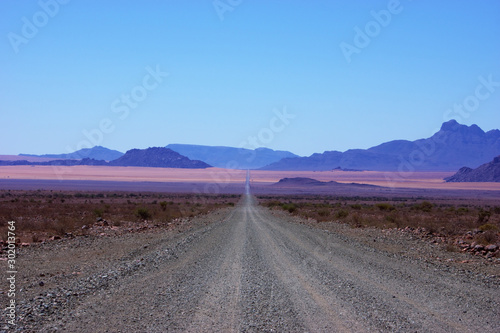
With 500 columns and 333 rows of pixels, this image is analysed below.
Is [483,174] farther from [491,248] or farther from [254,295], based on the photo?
[254,295]

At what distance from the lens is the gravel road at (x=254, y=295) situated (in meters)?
6.81

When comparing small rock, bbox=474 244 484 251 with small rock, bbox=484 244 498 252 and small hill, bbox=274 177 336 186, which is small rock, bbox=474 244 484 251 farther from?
small hill, bbox=274 177 336 186

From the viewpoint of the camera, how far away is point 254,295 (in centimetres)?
866

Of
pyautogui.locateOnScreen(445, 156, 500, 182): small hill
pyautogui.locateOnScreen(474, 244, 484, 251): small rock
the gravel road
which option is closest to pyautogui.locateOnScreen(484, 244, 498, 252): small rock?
pyautogui.locateOnScreen(474, 244, 484, 251): small rock

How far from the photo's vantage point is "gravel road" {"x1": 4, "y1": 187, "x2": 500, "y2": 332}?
6.81 metres

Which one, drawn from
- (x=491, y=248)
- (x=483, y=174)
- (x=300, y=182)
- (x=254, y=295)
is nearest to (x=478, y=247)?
(x=491, y=248)

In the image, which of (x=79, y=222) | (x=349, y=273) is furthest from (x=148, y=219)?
(x=349, y=273)

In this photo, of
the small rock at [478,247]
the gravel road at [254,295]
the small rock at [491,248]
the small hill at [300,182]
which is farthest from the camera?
the small hill at [300,182]

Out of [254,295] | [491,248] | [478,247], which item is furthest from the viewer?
[478,247]

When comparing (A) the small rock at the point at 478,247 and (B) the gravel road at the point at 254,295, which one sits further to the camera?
(A) the small rock at the point at 478,247

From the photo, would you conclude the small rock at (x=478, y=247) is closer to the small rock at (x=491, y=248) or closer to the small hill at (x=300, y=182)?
the small rock at (x=491, y=248)

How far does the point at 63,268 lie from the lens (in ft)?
38.9

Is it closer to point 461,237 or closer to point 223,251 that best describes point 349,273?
point 223,251

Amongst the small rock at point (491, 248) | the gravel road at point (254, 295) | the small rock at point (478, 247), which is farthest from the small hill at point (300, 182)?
the gravel road at point (254, 295)
